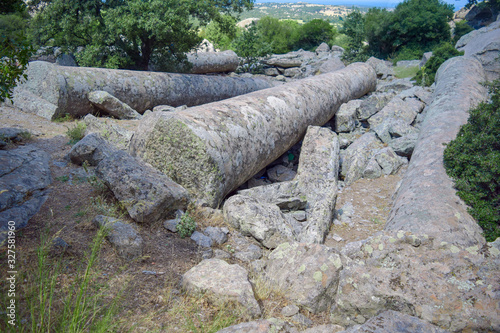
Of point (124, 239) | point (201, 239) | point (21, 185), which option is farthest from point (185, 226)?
point (21, 185)

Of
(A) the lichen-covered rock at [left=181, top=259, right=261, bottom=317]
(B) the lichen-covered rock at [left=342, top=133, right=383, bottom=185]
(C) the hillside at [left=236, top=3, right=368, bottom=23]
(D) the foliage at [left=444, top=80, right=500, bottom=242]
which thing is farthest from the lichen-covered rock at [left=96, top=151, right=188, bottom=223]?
(C) the hillside at [left=236, top=3, right=368, bottom=23]

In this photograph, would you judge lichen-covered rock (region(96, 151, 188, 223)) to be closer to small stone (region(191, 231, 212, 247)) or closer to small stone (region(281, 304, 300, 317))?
small stone (region(191, 231, 212, 247))

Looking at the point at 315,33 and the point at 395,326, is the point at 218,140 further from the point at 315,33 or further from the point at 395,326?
the point at 315,33

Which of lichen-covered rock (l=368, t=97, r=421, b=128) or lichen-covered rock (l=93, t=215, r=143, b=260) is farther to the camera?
lichen-covered rock (l=368, t=97, r=421, b=128)

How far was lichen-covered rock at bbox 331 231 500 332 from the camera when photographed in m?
2.23

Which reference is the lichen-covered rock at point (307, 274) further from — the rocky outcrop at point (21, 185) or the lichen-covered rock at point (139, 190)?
the rocky outcrop at point (21, 185)

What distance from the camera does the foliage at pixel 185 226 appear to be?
11.6 feet

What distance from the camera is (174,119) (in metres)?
4.11

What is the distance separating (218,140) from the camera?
4250 millimetres

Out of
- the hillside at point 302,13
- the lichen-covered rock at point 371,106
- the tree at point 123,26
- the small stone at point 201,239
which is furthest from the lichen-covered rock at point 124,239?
the hillside at point 302,13

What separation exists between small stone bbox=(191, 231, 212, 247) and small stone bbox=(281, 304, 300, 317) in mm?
1242

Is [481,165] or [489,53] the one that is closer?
[481,165]

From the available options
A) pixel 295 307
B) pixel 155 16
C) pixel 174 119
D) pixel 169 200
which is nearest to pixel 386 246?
pixel 295 307

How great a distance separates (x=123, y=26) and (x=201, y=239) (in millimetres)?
7854
